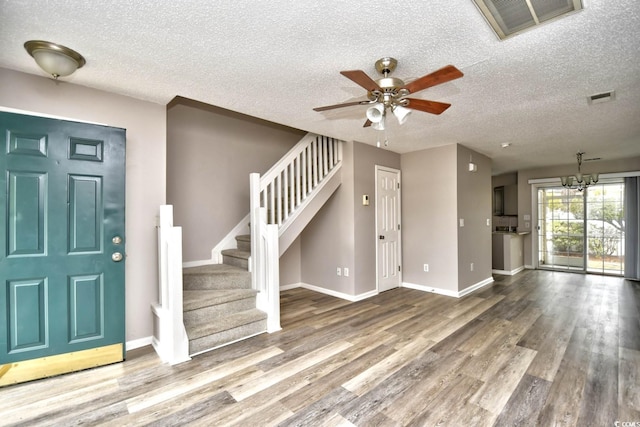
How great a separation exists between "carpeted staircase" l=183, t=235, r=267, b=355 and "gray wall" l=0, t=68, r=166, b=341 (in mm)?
402

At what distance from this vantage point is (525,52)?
2031 mm

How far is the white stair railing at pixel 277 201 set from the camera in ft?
10.7

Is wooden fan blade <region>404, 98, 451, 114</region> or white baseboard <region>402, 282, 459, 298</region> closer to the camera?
wooden fan blade <region>404, 98, 451, 114</region>

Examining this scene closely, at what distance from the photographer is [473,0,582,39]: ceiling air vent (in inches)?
61.5

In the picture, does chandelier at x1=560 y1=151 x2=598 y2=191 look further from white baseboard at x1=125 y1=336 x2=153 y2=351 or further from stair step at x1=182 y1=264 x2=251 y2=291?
white baseboard at x1=125 y1=336 x2=153 y2=351

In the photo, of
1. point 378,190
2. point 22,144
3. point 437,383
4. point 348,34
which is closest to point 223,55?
point 348,34

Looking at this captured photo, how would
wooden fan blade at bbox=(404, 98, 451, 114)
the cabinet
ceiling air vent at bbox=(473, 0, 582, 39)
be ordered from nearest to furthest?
ceiling air vent at bbox=(473, 0, 582, 39)
wooden fan blade at bbox=(404, 98, 451, 114)
the cabinet

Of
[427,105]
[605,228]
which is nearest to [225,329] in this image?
[427,105]

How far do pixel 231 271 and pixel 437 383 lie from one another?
2386mm

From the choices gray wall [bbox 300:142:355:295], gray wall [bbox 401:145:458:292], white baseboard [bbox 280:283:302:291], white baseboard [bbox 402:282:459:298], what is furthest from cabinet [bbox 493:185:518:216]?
white baseboard [bbox 280:283:302:291]

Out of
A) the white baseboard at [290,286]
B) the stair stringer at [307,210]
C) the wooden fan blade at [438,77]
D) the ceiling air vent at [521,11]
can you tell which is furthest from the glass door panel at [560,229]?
the wooden fan blade at [438,77]

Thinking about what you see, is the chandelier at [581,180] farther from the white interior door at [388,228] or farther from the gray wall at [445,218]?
the white interior door at [388,228]

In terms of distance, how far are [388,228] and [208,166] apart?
3009 millimetres

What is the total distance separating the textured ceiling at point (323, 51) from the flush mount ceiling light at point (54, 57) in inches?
2.6
